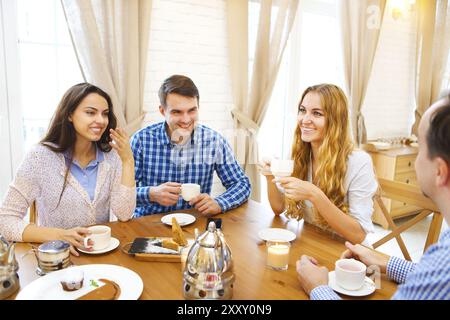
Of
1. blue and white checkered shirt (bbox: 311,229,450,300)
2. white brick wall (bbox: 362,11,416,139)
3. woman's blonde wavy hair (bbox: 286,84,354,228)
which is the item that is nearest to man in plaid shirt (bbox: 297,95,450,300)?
blue and white checkered shirt (bbox: 311,229,450,300)

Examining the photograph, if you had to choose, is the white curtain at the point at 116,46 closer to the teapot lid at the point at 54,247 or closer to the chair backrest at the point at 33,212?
the chair backrest at the point at 33,212

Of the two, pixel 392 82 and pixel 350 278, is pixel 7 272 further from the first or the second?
pixel 392 82

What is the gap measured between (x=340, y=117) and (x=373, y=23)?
114 inches

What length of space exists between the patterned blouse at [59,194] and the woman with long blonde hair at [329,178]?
730 mm

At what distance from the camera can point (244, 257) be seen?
1271 millimetres

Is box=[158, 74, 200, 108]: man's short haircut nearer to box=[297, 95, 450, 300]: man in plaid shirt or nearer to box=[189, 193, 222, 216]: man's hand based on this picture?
box=[189, 193, 222, 216]: man's hand

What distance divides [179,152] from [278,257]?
1.17 meters

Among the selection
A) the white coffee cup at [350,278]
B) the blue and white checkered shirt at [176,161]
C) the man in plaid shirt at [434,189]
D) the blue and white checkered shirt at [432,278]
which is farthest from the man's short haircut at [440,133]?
the blue and white checkered shirt at [176,161]

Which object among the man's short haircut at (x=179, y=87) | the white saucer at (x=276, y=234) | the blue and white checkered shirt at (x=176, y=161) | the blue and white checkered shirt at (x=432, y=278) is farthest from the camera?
the blue and white checkered shirt at (x=176, y=161)

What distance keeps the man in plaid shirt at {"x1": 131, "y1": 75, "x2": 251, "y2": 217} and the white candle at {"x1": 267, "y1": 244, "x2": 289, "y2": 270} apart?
2.59 feet

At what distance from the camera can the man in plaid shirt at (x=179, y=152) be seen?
2.04m

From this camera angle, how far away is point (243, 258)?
126 cm

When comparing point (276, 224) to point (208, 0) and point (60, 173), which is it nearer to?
point (60, 173)
